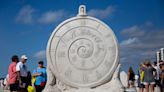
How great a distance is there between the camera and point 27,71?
1202cm

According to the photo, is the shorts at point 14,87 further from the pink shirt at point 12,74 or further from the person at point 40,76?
the person at point 40,76

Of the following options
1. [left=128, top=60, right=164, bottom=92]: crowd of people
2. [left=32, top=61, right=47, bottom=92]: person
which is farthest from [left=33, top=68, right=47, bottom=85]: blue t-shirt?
[left=128, top=60, right=164, bottom=92]: crowd of people

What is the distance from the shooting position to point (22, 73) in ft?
38.5

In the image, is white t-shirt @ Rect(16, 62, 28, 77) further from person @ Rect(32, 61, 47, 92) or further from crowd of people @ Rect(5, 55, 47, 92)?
person @ Rect(32, 61, 47, 92)

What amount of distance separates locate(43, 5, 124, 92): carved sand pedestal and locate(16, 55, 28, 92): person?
68 centimetres

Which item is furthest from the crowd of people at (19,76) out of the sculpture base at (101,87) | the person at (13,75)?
the sculpture base at (101,87)

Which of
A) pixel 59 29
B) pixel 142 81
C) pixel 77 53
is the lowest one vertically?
pixel 142 81

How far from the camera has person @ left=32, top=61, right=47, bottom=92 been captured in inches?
487

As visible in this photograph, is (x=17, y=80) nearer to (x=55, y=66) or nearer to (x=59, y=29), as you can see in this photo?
(x=55, y=66)

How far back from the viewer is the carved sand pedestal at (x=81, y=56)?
38.7ft

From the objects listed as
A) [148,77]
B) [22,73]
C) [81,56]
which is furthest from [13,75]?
[148,77]

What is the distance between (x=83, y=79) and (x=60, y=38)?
145cm

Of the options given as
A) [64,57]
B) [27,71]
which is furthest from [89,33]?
[27,71]

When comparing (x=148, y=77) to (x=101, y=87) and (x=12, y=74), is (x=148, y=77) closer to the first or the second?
(x=101, y=87)
